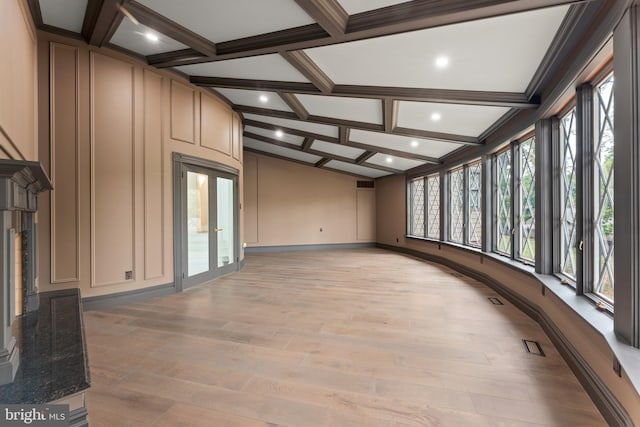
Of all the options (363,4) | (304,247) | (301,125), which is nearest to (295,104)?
(301,125)

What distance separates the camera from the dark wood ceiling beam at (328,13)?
87.7 inches

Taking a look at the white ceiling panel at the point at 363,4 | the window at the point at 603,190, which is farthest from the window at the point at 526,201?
the white ceiling panel at the point at 363,4

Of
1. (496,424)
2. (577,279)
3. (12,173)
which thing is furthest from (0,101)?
(577,279)

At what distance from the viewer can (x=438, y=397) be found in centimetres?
191

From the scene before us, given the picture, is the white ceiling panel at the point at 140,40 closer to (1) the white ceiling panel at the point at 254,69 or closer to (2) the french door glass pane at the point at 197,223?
(1) the white ceiling panel at the point at 254,69

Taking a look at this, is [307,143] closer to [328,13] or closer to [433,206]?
[433,206]

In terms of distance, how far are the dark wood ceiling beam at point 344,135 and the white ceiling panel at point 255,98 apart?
3.50ft

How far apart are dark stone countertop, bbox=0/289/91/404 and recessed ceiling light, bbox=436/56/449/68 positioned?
12.1 feet

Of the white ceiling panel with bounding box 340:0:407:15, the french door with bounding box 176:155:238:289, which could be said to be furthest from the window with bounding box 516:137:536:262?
the french door with bounding box 176:155:238:289

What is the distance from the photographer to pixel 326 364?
2.32m

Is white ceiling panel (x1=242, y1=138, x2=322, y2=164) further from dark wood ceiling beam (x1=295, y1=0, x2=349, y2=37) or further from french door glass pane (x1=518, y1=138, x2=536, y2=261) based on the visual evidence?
dark wood ceiling beam (x1=295, y1=0, x2=349, y2=37)

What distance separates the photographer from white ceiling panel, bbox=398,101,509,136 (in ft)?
12.7

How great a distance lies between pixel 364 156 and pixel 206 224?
13.8 ft

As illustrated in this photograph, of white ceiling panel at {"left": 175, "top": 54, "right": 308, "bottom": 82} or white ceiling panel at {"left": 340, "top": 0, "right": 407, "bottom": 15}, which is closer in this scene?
white ceiling panel at {"left": 340, "top": 0, "right": 407, "bottom": 15}
